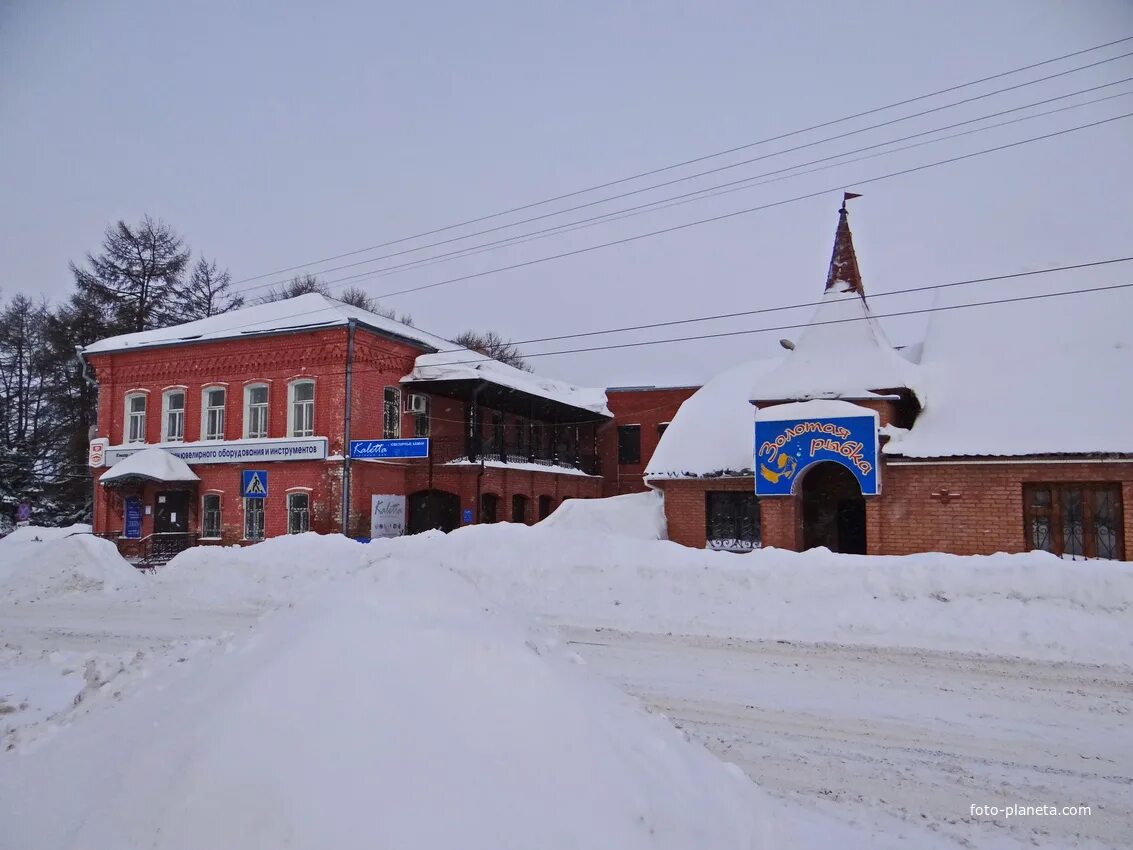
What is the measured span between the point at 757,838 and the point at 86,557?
58.2 feet

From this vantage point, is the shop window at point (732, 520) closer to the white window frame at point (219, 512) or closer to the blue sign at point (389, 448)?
the blue sign at point (389, 448)

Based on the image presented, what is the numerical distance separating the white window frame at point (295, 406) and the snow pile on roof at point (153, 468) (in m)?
4.32

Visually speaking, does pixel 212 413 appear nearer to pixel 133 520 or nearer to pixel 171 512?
pixel 171 512

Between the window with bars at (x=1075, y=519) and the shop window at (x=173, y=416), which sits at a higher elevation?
the shop window at (x=173, y=416)

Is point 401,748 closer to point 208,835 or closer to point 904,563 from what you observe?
point 208,835

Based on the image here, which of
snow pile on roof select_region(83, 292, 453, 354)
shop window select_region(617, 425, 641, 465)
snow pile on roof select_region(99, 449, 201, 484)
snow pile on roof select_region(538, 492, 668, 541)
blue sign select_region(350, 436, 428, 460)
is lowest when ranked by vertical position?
snow pile on roof select_region(538, 492, 668, 541)

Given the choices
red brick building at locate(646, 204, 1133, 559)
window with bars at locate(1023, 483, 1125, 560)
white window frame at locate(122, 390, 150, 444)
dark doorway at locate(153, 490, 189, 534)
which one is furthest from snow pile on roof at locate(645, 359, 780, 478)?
white window frame at locate(122, 390, 150, 444)

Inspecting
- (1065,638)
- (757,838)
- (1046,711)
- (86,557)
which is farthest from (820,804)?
(86,557)

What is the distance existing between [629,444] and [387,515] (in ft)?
58.5

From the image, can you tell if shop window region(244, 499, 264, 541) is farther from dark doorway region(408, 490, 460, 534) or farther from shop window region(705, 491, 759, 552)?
shop window region(705, 491, 759, 552)

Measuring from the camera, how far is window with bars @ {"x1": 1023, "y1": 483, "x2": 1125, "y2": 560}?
14352 mm

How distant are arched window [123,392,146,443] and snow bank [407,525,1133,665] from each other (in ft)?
70.9

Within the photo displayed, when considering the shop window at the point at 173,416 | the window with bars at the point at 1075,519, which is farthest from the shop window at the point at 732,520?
the shop window at the point at 173,416

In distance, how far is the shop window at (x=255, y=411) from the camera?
27.8 metres
